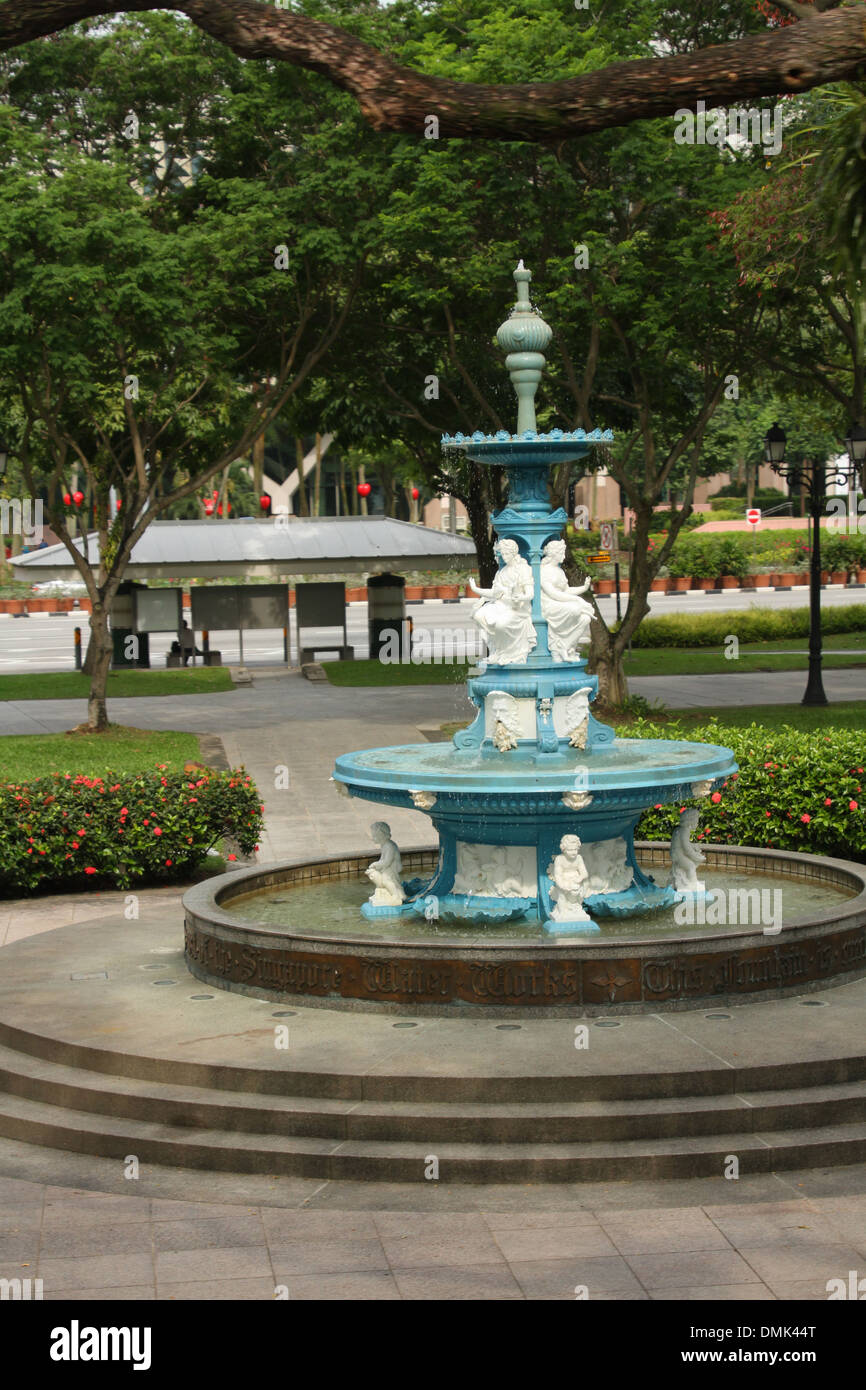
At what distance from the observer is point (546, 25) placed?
22281mm

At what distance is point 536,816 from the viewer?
37.1ft

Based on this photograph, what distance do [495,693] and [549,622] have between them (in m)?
0.68

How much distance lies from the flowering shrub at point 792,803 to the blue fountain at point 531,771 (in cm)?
223

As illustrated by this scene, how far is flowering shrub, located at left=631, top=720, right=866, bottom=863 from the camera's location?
1480cm

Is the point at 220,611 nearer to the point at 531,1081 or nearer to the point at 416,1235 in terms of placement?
the point at 531,1081

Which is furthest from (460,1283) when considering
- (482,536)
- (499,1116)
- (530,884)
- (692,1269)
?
(482,536)

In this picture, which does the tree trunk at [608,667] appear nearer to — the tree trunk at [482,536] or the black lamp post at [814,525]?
the black lamp post at [814,525]

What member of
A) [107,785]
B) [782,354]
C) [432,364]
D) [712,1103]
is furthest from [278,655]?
[712,1103]

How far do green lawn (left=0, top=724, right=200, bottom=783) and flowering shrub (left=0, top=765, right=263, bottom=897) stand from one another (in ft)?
13.4

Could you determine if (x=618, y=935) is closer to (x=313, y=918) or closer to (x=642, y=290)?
(x=313, y=918)

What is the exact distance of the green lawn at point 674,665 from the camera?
112 ft

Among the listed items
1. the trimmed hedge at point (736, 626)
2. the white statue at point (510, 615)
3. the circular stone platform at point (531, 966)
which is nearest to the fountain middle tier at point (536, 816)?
the circular stone platform at point (531, 966)

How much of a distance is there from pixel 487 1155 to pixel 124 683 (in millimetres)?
26225

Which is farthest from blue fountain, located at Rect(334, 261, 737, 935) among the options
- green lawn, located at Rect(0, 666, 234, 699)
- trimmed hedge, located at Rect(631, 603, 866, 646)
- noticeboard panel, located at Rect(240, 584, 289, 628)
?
trimmed hedge, located at Rect(631, 603, 866, 646)
